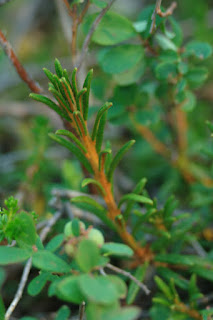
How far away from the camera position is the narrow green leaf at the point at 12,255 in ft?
3.04

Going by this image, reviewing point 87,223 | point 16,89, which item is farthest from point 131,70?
point 16,89

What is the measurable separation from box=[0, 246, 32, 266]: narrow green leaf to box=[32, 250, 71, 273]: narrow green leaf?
0.10 feet

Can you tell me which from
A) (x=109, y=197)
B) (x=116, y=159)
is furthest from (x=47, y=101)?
(x=109, y=197)

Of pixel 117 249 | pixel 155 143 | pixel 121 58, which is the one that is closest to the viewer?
pixel 117 249

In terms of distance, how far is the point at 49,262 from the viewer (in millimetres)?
969

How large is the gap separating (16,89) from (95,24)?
2062 millimetres

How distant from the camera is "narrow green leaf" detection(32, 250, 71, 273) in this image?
37.5 inches

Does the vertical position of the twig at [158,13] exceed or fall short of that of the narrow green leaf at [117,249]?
it exceeds it

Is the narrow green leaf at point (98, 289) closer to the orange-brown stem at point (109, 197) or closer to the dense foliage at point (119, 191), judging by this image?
the dense foliage at point (119, 191)

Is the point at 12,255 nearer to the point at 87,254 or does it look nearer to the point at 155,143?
the point at 87,254

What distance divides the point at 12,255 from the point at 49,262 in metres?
0.10

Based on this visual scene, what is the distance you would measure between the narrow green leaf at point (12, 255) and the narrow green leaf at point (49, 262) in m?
0.03

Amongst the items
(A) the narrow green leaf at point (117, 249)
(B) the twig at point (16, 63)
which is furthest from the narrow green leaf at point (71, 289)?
(B) the twig at point (16, 63)

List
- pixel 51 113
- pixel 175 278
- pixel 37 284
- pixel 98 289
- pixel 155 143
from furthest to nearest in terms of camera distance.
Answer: pixel 51 113
pixel 155 143
pixel 175 278
pixel 37 284
pixel 98 289
